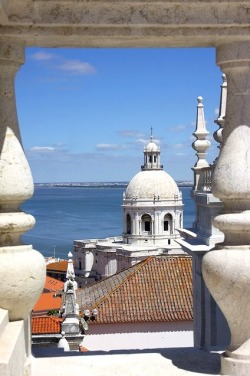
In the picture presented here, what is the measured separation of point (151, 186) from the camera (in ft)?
254

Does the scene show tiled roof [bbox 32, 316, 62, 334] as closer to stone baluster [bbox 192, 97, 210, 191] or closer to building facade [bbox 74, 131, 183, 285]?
stone baluster [bbox 192, 97, 210, 191]

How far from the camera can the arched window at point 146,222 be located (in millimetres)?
76375

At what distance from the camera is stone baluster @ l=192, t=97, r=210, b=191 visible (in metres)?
9.68

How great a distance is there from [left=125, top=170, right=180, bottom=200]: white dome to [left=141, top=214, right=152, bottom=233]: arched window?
2.20m

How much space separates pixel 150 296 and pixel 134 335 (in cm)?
276

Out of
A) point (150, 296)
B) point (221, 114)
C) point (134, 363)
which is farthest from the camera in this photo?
point (150, 296)

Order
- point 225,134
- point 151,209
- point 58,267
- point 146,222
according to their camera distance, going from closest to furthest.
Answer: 1. point 225,134
2. point 151,209
3. point 58,267
4. point 146,222

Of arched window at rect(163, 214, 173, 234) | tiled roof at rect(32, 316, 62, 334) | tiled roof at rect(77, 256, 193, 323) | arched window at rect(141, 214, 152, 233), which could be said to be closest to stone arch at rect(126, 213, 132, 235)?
arched window at rect(141, 214, 152, 233)

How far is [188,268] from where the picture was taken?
33344 mm

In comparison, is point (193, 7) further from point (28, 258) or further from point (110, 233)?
point (110, 233)

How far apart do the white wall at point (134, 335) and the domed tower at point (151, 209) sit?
45.0 meters

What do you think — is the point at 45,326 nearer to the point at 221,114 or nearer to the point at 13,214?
the point at 221,114

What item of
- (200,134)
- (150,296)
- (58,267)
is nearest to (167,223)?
(58,267)

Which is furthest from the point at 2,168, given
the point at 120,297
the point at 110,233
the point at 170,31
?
the point at 110,233
